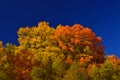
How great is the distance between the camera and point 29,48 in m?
124

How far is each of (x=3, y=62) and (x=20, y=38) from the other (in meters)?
32.2

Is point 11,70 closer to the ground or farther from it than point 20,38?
closer to the ground

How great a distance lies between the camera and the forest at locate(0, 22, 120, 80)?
331 ft

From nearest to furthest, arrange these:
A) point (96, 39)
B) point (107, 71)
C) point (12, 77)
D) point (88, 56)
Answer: point (12, 77) < point (107, 71) < point (88, 56) < point (96, 39)

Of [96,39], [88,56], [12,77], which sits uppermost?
[96,39]

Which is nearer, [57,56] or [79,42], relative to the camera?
[57,56]

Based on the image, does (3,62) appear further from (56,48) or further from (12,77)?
(56,48)

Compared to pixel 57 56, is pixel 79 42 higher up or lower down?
higher up

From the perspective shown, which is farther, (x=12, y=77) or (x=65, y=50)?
(x=65, y=50)

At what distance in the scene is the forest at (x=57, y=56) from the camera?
331 ft

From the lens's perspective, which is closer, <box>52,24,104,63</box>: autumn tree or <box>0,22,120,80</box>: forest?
<box>0,22,120,80</box>: forest

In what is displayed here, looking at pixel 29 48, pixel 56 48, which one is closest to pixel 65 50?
pixel 56 48

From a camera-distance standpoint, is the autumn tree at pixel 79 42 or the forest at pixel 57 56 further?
the autumn tree at pixel 79 42

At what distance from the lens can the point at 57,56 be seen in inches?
4557
